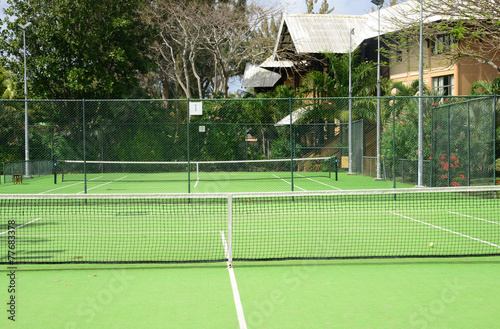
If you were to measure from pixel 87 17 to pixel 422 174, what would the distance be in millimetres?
21837

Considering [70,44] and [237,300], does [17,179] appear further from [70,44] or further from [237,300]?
[237,300]

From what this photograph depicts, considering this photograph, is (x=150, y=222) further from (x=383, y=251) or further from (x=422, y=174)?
(x=422, y=174)

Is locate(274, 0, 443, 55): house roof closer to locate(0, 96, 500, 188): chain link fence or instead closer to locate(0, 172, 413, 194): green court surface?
locate(0, 96, 500, 188): chain link fence

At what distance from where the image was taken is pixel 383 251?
805cm

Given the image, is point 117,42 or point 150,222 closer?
point 150,222

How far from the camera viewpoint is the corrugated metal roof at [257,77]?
43906mm

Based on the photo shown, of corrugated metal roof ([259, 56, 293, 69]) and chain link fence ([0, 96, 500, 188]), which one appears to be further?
corrugated metal roof ([259, 56, 293, 69])

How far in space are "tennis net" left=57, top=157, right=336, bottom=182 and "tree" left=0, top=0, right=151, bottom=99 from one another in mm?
5239

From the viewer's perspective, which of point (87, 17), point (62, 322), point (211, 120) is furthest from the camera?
point (87, 17)

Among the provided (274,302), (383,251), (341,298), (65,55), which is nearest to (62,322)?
(274,302)

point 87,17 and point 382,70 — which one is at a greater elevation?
point 87,17

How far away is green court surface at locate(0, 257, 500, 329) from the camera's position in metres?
4.89

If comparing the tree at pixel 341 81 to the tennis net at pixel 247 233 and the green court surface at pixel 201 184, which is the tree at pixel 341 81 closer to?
the green court surface at pixel 201 184

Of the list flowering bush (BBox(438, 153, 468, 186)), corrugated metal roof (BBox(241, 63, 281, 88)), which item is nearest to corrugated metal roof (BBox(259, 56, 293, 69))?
corrugated metal roof (BBox(241, 63, 281, 88))
